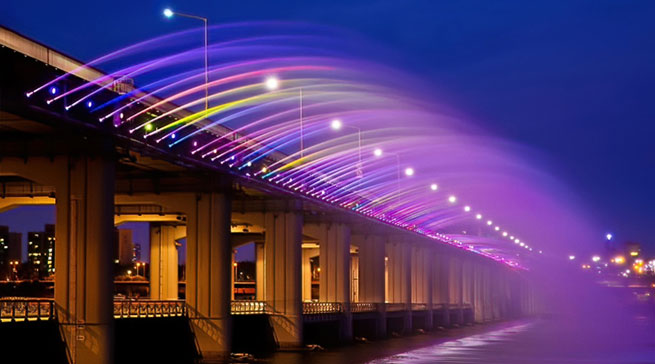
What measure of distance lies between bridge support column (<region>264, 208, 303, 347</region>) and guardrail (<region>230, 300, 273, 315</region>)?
0.40 m

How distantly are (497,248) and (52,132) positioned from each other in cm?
13747

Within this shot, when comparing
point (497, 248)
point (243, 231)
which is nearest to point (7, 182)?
point (243, 231)

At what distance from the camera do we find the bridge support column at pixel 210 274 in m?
50.0

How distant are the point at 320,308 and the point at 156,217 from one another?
1192cm

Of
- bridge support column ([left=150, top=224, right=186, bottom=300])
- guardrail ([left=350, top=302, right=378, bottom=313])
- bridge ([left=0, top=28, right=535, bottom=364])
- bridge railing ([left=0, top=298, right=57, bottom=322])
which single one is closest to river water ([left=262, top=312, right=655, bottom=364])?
guardrail ([left=350, top=302, right=378, bottom=313])

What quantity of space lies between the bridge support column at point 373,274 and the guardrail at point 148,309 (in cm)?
3526

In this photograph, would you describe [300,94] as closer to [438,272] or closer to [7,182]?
[7,182]

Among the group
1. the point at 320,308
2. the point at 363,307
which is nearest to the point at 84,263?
the point at 320,308

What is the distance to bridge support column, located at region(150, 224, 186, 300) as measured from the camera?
77750mm

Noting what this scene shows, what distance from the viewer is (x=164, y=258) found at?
7875 cm

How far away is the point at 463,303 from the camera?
131625 mm

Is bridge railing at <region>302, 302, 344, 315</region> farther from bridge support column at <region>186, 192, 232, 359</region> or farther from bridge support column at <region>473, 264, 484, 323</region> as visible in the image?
bridge support column at <region>473, 264, 484, 323</region>

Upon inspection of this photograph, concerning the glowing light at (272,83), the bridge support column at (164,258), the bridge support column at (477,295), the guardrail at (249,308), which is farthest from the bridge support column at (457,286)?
the glowing light at (272,83)

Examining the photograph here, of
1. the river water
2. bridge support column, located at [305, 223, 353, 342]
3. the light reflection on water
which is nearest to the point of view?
the river water
